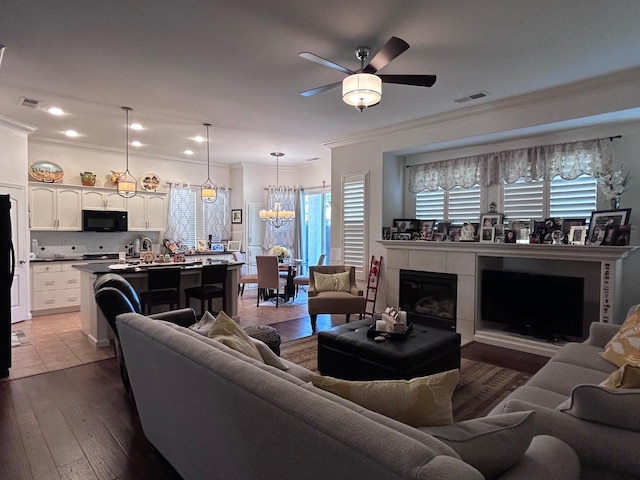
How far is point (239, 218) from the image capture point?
8.68 m

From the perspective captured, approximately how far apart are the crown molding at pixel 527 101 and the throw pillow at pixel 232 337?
4.11 meters

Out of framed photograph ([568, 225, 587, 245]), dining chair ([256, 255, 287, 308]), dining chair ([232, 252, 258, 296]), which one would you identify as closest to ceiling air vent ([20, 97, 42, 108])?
dining chair ([256, 255, 287, 308])

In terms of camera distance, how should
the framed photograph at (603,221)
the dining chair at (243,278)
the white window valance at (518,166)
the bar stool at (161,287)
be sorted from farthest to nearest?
1. the dining chair at (243,278)
2. the bar stool at (161,287)
3. the white window valance at (518,166)
4. the framed photograph at (603,221)

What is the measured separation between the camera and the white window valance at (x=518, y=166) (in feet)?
13.9

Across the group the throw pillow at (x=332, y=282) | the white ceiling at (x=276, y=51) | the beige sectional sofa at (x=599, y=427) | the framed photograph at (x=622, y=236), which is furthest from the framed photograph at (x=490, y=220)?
the beige sectional sofa at (x=599, y=427)

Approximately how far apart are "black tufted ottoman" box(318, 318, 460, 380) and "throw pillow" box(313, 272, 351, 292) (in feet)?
6.06

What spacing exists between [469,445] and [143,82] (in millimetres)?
4230

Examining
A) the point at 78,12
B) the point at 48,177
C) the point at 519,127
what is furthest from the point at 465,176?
the point at 48,177

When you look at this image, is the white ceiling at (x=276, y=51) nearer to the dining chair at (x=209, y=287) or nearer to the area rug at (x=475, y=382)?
the dining chair at (x=209, y=287)

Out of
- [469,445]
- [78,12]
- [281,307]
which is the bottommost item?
[281,307]

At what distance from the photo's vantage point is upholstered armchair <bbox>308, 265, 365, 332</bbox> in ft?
16.6

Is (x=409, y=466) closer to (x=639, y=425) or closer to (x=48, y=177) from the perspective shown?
(x=639, y=425)

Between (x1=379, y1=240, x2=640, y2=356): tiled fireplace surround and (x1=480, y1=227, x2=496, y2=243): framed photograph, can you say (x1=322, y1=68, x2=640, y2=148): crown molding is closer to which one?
(x1=480, y1=227, x2=496, y2=243): framed photograph

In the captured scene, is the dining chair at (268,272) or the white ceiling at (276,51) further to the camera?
the dining chair at (268,272)
